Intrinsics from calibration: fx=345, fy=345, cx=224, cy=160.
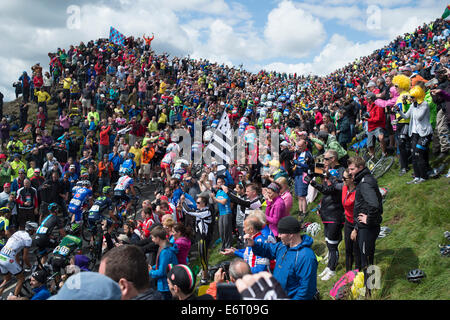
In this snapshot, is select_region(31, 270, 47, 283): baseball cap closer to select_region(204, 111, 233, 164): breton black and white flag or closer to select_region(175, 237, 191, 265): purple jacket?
select_region(175, 237, 191, 265): purple jacket

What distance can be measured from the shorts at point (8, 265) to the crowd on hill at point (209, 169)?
0.30 ft

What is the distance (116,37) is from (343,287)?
31.2m

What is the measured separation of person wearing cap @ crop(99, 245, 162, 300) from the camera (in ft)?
8.36

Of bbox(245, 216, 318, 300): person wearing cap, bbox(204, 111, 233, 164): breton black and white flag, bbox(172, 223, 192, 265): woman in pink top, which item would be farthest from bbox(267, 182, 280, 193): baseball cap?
bbox(204, 111, 233, 164): breton black and white flag

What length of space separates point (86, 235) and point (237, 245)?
18.3 ft

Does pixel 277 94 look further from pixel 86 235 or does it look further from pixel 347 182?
pixel 347 182


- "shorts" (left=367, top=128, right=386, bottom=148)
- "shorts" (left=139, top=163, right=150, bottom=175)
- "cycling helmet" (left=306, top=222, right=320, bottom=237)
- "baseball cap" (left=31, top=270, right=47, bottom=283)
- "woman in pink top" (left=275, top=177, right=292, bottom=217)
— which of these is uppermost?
"shorts" (left=367, top=128, right=386, bottom=148)

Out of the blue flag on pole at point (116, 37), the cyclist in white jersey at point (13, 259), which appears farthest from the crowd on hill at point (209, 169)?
the blue flag on pole at point (116, 37)

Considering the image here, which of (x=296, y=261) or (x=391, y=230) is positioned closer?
(x=296, y=261)

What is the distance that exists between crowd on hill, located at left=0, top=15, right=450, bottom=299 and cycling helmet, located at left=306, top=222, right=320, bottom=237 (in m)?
0.04

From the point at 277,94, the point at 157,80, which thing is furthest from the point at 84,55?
the point at 277,94

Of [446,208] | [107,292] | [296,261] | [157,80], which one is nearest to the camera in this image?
[107,292]

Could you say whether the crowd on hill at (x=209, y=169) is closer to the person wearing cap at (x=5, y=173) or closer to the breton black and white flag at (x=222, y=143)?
the person wearing cap at (x=5, y=173)

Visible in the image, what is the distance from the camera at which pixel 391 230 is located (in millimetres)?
7297
